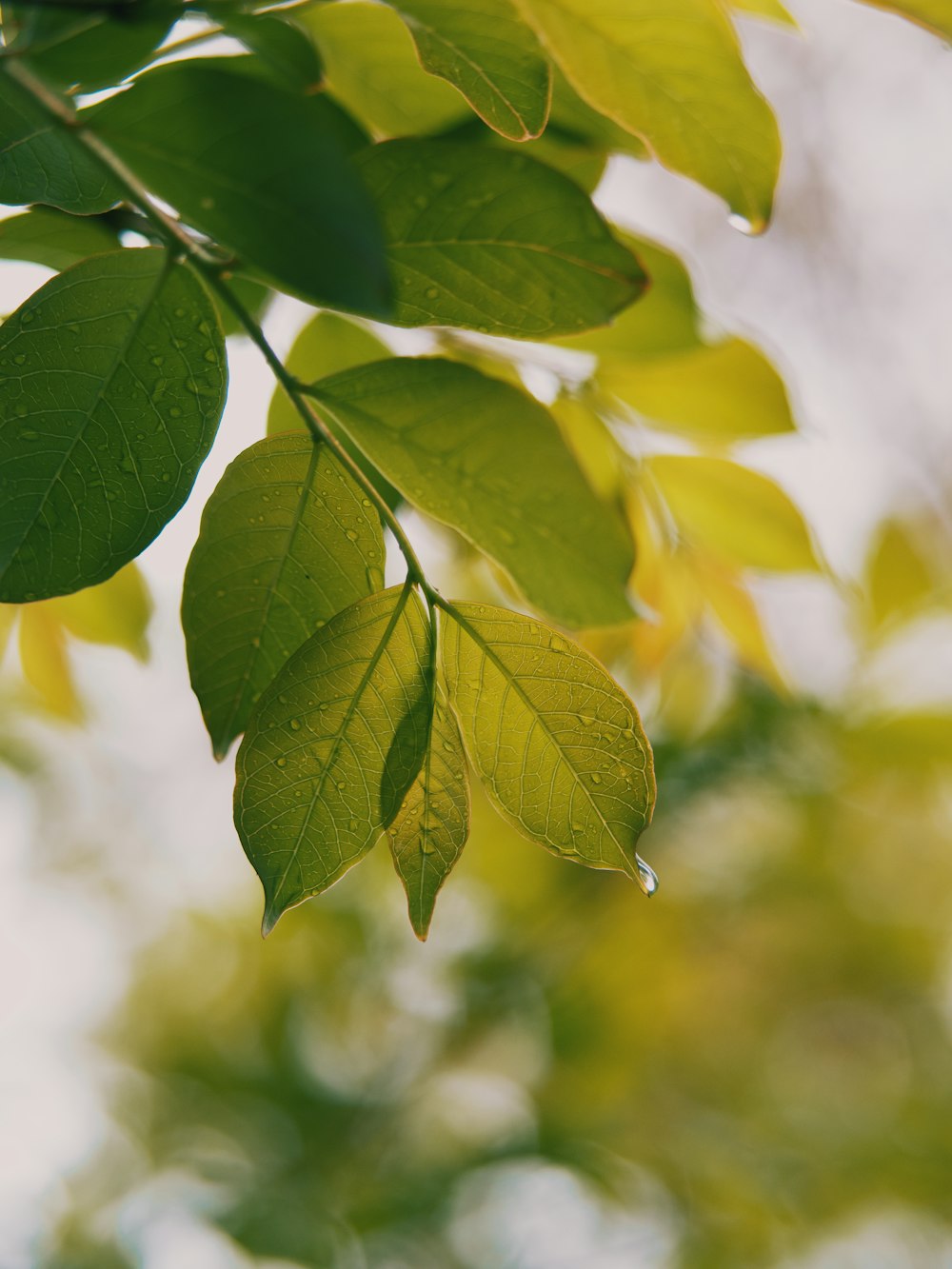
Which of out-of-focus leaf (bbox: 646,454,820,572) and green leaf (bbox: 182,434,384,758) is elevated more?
green leaf (bbox: 182,434,384,758)

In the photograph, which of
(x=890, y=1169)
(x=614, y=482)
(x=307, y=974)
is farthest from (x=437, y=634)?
(x=890, y=1169)

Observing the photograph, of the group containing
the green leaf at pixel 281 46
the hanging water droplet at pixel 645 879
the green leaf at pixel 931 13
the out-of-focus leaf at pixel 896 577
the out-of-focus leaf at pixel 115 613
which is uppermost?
the green leaf at pixel 931 13

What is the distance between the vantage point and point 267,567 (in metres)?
0.33

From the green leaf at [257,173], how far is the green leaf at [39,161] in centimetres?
4

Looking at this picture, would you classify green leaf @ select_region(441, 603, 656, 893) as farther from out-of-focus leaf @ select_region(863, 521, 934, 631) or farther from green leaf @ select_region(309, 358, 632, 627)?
out-of-focus leaf @ select_region(863, 521, 934, 631)

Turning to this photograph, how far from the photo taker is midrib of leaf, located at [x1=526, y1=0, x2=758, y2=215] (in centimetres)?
34

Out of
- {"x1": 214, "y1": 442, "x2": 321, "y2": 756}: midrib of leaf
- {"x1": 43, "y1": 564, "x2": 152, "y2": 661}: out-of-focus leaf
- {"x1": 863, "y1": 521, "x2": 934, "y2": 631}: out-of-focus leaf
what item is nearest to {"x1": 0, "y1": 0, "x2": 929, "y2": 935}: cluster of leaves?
{"x1": 214, "y1": 442, "x2": 321, "y2": 756}: midrib of leaf

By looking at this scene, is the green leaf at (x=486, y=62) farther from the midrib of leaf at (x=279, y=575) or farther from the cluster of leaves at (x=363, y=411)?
the midrib of leaf at (x=279, y=575)

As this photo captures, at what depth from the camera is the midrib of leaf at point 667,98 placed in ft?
1.12

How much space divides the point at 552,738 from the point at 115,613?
1.12 feet

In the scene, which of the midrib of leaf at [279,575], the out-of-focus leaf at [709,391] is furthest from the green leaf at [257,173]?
the out-of-focus leaf at [709,391]

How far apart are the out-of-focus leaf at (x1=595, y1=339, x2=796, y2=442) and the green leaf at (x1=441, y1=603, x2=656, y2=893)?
32 cm

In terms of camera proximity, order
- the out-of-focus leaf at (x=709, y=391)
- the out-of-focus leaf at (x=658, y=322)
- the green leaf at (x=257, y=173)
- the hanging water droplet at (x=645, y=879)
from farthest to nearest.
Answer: the out-of-focus leaf at (x=709, y=391) → the out-of-focus leaf at (x=658, y=322) → the hanging water droplet at (x=645, y=879) → the green leaf at (x=257, y=173)

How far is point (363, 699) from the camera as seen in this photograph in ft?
1.05
